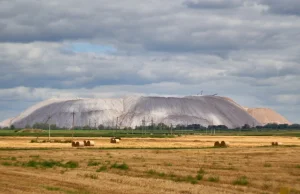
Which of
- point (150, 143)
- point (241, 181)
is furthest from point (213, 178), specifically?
point (150, 143)

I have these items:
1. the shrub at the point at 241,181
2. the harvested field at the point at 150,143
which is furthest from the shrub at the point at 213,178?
the harvested field at the point at 150,143

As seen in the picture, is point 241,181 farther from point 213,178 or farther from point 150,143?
point 150,143

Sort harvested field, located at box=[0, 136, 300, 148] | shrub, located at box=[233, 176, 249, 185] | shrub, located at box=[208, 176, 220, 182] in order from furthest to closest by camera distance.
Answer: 1. harvested field, located at box=[0, 136, 300, 148]
2. shrub, located at box=[208, 176, 220, 182]
3. shrub, located at box=[233, 176, 249, 185]

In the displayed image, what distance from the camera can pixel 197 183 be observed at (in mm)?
32500

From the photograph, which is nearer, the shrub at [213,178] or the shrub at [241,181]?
the shrub at [241,181]

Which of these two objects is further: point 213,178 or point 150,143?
point 150,143

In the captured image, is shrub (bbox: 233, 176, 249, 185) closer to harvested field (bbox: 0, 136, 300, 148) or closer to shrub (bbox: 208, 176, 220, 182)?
shrub (bbox: 208, 176, 220, 182)

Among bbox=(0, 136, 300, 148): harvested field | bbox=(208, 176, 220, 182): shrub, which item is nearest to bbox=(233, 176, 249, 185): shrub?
bbox=(208, 176, 220, 182): shrub

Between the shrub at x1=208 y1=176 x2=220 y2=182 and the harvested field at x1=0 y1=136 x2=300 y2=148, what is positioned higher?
the harvested field at x1=0 y1=136 x2=300 y2=148

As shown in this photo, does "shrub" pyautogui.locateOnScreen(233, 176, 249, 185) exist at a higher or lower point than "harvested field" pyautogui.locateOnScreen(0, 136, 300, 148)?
lower

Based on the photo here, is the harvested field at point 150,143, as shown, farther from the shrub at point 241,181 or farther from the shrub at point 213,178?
the shrub at point 241,181

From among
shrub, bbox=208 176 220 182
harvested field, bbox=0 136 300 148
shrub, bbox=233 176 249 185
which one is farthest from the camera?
harvested field, bbox=0 136 300 148

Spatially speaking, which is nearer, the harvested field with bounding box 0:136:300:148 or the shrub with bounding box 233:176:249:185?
the shrub with bounding box 233:176:249:185

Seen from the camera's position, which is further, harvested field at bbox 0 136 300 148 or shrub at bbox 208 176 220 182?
harvested field at bbox 0 136 300 148
